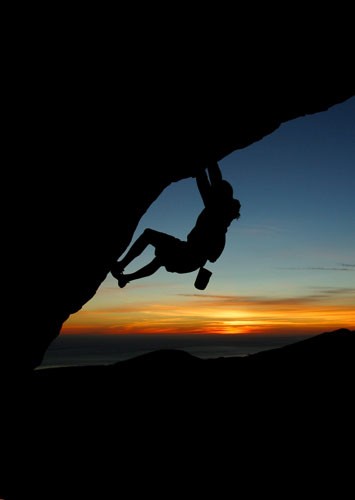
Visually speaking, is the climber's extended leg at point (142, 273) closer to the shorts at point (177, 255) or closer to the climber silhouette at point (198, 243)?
the climber silhouette at point (198, 243)

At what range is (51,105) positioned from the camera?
3.76 metres

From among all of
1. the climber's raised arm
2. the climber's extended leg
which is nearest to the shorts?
the climber's extended leg

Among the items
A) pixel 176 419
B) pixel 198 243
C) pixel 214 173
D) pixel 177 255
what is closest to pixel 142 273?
pixel 177 255

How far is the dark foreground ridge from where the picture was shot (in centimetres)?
593

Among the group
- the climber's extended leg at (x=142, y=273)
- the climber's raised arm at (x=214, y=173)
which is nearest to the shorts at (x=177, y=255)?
the climber's extended leg at (x=142, y=273)

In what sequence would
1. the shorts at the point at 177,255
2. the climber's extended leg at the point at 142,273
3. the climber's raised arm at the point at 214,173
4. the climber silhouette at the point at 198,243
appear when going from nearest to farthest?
1. the climber's raised arm at the point at 214,173
2. the climber silhouette at the point at 198,243
3. the climber's extended leg at the point at 142,273
4. the shorts at the point at 177,255

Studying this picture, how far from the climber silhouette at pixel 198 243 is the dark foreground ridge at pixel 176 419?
2191 mm

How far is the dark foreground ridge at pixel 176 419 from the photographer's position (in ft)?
19.5

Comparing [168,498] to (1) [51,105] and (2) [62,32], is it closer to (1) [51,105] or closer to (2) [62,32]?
(1) [51,105]

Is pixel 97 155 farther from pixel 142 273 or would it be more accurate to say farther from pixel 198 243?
pixel 198 243

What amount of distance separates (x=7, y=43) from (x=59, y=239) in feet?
5.80

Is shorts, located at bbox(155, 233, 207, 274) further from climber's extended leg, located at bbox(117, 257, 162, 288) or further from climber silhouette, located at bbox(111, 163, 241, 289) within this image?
climber's extended leg, located at bbox(117, 257, 162, 288)

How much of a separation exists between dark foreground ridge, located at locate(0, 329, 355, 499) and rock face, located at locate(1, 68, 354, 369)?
1.67 meters

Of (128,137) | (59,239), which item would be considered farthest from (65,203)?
(128,137)
